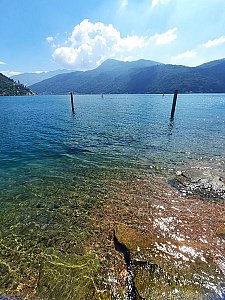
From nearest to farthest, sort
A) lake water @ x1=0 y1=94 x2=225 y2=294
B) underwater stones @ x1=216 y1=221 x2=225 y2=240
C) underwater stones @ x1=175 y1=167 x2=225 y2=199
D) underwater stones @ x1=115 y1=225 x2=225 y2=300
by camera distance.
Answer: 1. underwater stones @ x1=115 y1=225 x2=225 y2=300
2. underwater stones @ x1=216 y1=221 x2=225 y2=240
3. lake water @ x1=0 y1=94 x2=225 y2=294
4. underwater stones @ x1=175 y1=167 x2=225 y2=199

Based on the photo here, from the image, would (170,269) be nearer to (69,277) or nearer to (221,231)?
(69,277)

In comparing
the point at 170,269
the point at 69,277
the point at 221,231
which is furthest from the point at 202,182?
the point at 69,277

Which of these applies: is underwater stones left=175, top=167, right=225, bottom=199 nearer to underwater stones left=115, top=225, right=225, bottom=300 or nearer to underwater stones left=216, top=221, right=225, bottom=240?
underwater stones left=216, top=221, right=225, bottom=240

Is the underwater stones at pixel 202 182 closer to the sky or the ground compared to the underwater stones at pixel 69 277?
closer to the ground

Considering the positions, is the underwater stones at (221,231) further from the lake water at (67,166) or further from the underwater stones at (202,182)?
the lake water at (67,166)

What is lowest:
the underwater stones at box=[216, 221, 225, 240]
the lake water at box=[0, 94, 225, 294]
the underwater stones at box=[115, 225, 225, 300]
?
the lake water at box=[0, 94, 225, 294]

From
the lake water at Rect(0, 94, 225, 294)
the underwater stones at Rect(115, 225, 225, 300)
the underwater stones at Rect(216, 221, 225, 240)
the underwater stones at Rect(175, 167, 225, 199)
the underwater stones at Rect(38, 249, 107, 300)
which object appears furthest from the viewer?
the underwater stones at Rect(175, 167, 225, 199)

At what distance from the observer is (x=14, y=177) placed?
520 inches

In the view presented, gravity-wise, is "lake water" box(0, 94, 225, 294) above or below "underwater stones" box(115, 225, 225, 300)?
below

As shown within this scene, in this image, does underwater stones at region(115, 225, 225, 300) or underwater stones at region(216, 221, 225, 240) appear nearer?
underwater stones at region(115, 225, 225, 300)

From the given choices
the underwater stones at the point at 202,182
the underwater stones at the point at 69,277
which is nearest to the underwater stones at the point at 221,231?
the underwater stones at the point at 202,182

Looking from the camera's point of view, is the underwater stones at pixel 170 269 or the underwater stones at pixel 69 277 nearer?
the underwater stones at pixel 170 269

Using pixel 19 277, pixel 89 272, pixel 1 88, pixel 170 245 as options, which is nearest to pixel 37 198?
pixel 19 277

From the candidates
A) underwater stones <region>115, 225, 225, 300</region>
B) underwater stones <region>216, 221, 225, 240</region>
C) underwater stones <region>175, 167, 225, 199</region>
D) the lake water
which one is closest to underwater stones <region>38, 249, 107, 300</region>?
the lake water
